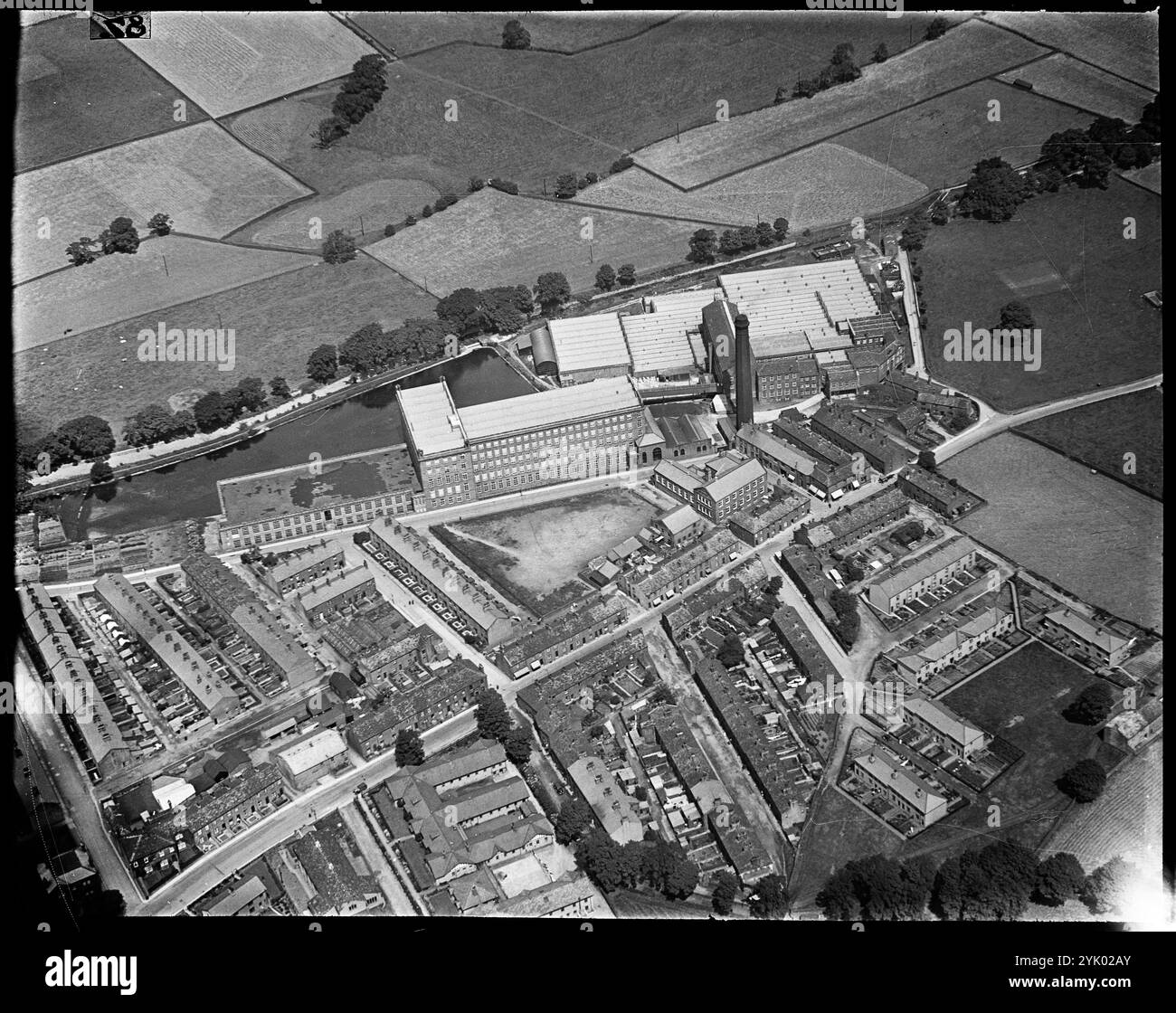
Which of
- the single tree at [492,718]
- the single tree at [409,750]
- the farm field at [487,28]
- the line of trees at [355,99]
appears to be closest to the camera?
the single tree at [409,750]

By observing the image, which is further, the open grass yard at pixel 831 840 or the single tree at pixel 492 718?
the single tree at pixel 492 718

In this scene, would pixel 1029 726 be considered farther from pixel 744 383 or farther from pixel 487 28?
pixel 487 28

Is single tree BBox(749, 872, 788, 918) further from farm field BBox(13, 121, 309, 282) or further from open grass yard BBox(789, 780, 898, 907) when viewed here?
farm field BBox(13, 121, 309, 282)

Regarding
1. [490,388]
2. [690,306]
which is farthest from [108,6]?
[690,306]

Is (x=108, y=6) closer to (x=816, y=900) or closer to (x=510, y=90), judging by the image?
Answer: (x=510, y=90)

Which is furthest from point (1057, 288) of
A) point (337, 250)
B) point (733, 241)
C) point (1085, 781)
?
point (337, 250)

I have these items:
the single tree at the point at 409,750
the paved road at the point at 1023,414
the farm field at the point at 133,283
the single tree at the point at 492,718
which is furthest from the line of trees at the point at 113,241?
the paved road at the point at 1023,414

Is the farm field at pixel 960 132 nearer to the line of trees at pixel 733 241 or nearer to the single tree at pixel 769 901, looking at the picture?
the line of trees at pixel 733 241
